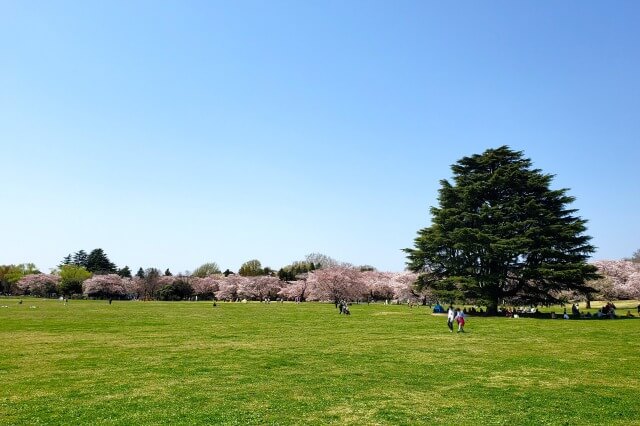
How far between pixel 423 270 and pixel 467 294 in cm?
659

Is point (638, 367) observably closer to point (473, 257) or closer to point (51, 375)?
point (51, 375)

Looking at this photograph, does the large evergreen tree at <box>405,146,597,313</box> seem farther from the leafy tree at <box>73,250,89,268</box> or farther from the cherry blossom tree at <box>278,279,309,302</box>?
the leafy tree at <box>73,250,89,268</box>

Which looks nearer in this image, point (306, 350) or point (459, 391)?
point (459, 391)

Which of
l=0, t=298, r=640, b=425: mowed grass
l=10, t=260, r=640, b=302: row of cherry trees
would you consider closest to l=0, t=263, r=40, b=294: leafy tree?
l=10, t=260, r=640, b=302: row of cherry trees

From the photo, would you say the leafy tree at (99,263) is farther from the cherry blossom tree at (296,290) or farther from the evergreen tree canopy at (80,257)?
the cherry blossom tree at (296,290)

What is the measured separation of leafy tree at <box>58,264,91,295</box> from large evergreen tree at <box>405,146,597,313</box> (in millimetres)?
99702

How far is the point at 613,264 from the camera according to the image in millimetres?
85188

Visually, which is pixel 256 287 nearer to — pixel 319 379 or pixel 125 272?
pixel 125 272

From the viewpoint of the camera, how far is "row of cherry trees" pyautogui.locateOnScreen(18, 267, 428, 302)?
9562 centimetres

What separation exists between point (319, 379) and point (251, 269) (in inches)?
5640

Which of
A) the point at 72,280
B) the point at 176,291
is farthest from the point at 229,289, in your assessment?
the point at 72,280

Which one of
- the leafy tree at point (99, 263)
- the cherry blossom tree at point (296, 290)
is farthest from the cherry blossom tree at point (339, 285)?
the leafy tree at point (99, 263)

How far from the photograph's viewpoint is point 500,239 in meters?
45.0

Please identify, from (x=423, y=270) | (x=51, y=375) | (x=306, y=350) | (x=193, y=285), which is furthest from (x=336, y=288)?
(x=51, y=375)
